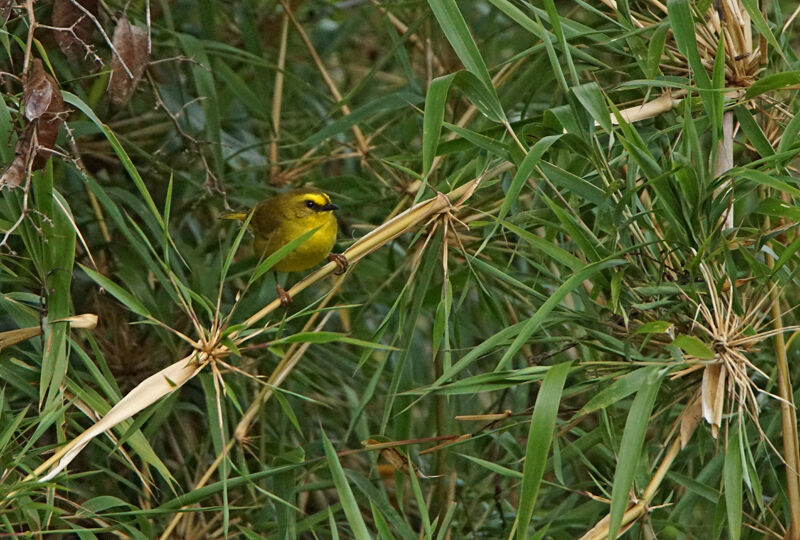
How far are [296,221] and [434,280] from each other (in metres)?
0.53

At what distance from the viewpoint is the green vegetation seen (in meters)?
2.10

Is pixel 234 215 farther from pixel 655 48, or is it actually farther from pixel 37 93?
pixel 655 48

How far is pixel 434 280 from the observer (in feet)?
11.6

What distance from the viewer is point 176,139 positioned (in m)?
3.64

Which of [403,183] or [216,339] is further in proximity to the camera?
[403,183]

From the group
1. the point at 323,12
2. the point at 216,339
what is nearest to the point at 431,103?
the point at 216,339

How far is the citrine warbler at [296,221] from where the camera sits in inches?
136

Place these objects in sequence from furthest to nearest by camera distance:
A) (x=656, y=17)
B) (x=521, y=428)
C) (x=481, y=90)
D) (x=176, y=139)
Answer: (x=176, y=139) → (x=521, y=428) → (x=656, y=17) → (x=481, y=90)

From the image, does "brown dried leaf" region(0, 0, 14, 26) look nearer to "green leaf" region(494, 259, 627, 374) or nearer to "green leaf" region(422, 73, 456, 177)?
"green leaf" region(422, 73, 456, 177)

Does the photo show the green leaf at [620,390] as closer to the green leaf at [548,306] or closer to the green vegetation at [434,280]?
the green vegetation at [434,280]

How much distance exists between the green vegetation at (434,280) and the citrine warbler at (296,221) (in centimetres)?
7

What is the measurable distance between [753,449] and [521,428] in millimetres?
853

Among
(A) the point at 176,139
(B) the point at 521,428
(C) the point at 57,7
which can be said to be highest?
(C) the point at 57,7

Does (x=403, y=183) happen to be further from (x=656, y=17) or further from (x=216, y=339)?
(x=216, y=339)
